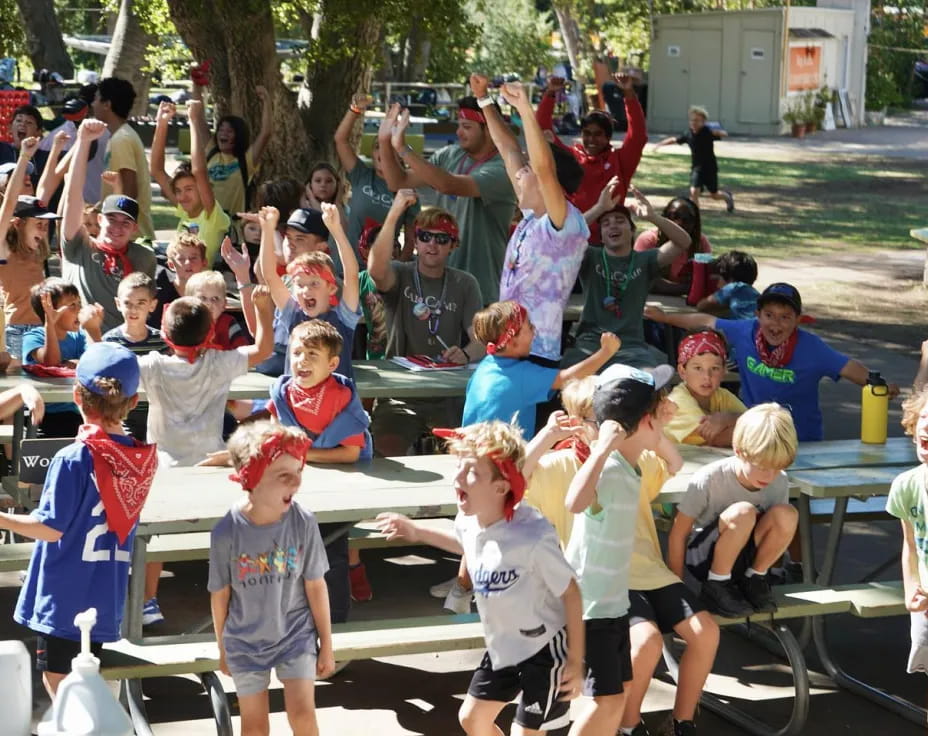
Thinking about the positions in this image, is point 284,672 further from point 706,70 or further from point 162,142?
point 706,70

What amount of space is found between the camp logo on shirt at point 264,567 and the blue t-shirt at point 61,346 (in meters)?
2.70

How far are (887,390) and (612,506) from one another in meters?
2.23

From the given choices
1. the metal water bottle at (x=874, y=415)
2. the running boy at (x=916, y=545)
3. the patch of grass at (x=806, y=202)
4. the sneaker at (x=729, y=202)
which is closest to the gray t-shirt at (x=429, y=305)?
the metal water bottle at (x=874, y=415)

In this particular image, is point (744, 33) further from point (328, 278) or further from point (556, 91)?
point (328, 278)

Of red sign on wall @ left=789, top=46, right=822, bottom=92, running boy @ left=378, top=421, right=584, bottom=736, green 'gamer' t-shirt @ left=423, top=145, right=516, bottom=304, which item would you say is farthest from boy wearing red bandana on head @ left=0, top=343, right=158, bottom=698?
red sign on wall @ left=789, top=46, right=822, bottom=92

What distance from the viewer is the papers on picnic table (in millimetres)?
7410

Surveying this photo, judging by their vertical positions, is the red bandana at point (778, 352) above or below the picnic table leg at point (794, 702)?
above

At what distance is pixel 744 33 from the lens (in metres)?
37.1

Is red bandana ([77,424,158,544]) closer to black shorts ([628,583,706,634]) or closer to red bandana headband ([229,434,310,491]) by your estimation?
red bandana headband ([229,434,310,491])

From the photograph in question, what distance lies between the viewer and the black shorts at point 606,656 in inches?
186

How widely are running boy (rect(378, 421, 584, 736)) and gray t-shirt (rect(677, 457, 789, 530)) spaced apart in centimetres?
103

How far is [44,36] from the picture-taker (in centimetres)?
2602

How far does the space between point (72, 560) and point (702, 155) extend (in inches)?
703

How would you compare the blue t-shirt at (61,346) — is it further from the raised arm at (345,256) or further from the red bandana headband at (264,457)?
the red bandana headband at (264,457)
